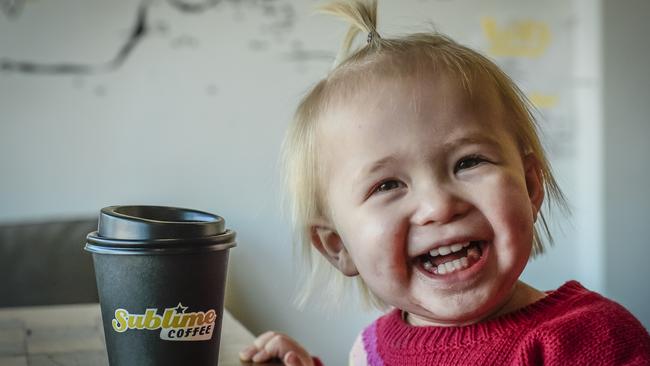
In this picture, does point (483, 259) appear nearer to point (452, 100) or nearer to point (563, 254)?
point (452, 100)

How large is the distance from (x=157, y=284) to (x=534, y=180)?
1.59 ft

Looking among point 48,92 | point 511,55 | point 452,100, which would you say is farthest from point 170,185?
point 452,100

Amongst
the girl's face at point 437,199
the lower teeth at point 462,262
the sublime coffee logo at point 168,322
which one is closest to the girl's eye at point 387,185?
the girl's face at point 437,199

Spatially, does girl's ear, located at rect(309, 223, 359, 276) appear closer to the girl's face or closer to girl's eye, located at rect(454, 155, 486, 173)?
the girl's face

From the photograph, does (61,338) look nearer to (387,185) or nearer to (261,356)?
(261,356)

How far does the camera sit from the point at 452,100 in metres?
0.85

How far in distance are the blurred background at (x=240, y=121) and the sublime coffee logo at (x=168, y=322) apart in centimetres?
194

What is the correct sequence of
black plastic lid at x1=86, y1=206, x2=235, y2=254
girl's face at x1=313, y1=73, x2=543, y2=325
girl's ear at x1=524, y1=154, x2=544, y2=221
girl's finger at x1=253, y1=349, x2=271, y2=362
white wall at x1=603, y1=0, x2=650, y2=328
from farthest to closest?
white wall at x1=603, y1=0, x2=650, y2=328 < girl's finger at x1=253, y1=349, x2=271, y2=362 < girl's ear at x1=524, y1=154, x2=544, y2=221 < girl's face at x1=313, y1=73, x2=543, y2=325 < black plastic lid at x1=86, y1=206, x2=235, y2=254

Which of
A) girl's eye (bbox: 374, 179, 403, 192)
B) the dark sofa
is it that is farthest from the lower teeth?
the dark sofa

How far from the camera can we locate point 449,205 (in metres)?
0.79

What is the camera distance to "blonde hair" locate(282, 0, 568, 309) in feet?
2.96

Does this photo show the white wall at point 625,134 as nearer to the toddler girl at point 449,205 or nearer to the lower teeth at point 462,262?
the toddler girl at point 449,205

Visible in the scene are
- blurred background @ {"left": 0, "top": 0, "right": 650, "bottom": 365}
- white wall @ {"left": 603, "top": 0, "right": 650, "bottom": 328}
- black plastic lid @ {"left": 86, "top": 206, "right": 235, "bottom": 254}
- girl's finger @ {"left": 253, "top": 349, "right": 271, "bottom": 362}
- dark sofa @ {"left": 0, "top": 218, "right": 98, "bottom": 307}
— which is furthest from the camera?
white wall @ {"left": 603, "top": 0, "right": 650, "bottom": 328}

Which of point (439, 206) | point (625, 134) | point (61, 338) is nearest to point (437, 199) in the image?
point (439, 206)
